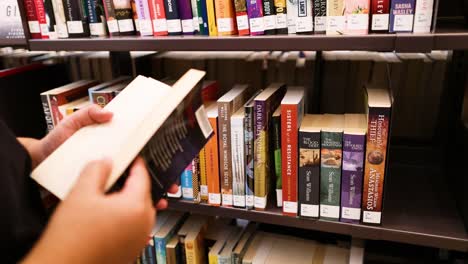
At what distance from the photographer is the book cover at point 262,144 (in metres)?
0.91

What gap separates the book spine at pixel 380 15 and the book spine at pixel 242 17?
28cm

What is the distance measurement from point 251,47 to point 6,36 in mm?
788

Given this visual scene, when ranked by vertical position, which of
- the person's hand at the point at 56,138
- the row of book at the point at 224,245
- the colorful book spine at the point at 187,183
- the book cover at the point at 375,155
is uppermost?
the person's hand at the point at 56,138

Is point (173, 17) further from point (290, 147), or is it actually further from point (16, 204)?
point (16, 204)

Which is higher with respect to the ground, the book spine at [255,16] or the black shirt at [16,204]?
the book spine at [255,16]

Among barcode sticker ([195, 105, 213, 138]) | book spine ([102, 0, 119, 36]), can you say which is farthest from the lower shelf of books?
book spine ([102, 0, 119, 36])

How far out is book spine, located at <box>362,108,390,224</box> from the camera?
81 centimetres

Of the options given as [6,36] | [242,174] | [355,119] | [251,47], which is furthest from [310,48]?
[6,36]

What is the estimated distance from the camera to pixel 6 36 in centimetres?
112

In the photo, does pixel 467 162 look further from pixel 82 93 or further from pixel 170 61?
pixel 82 93

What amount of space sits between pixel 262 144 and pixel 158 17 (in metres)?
A: 0.41

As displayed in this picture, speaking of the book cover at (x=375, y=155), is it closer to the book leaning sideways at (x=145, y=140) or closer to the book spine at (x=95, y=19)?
the book leaning sideways at (x=145, y=140)

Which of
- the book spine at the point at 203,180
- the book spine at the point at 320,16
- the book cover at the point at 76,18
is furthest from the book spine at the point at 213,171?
the book cover at the point at 76,18

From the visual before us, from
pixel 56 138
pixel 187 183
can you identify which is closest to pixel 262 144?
pixel 187 183
